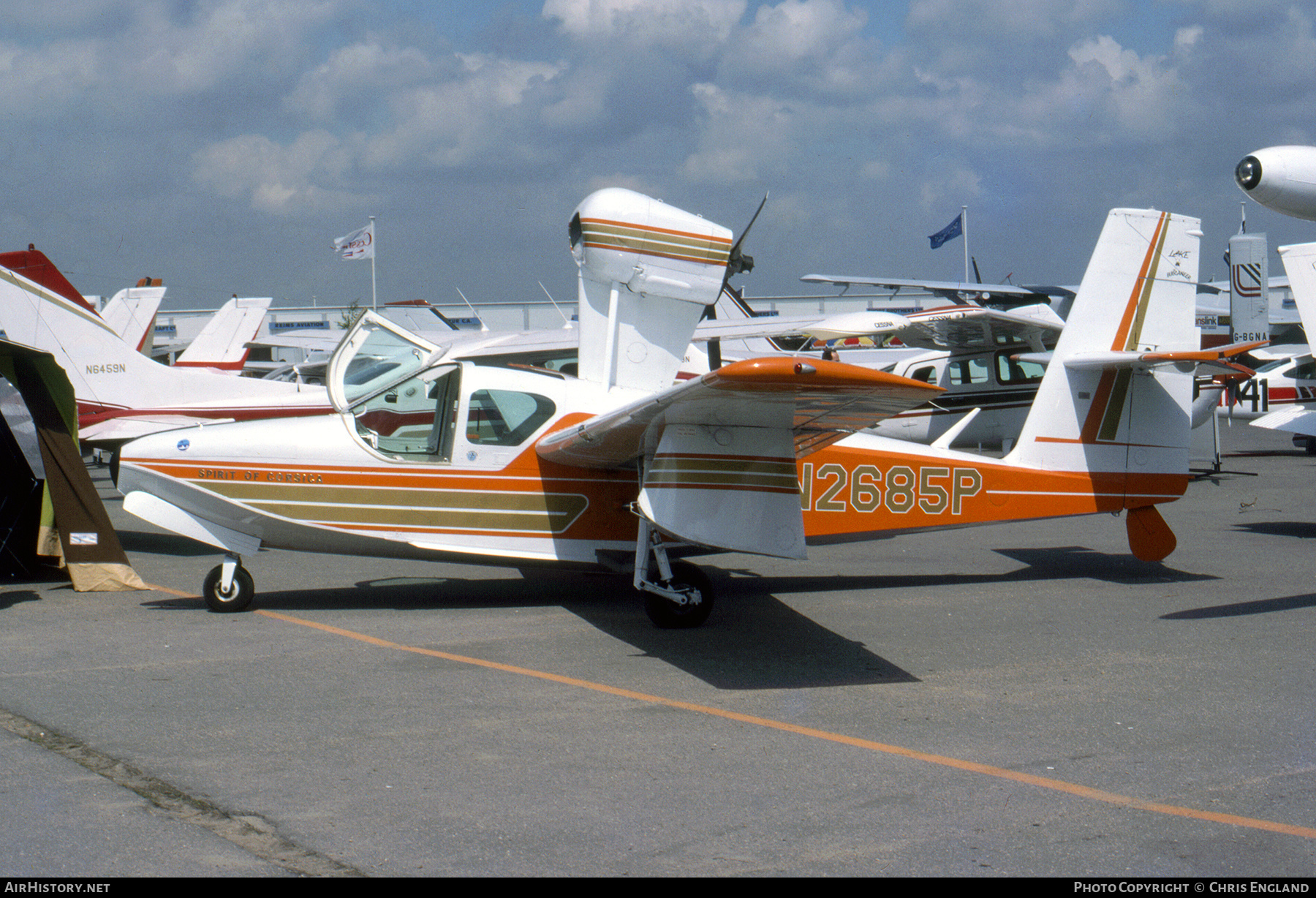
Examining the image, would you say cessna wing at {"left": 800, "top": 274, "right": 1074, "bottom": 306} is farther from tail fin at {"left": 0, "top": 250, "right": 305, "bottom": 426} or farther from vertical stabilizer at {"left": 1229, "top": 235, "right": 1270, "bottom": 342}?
tail fin at {"left": 0, "top": 250, "right": 305, "bottom": 426}

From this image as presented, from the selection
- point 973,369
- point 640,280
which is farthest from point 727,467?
point 973,369

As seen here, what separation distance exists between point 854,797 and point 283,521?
5155 millimetres

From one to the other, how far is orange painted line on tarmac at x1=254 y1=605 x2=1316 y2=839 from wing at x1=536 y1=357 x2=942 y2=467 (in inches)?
61.7

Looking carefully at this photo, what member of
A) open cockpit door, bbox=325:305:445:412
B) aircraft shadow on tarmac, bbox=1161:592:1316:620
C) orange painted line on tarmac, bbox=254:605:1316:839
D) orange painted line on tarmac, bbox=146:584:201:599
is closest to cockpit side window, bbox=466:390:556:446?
open cockpit door, bbox=325:305:445:412

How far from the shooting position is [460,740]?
16.1 feet

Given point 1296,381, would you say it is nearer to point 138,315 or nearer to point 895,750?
point 895,750

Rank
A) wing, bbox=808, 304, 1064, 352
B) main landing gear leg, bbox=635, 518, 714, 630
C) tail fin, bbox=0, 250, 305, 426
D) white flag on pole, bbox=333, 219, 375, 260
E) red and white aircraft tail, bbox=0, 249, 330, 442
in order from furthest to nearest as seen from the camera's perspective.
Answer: white flag on pole, bbox=333, 219, 375, 260, wing, bbox=808, 304, 1064, 352, tail fin, bbox=0, 250, 305, 426, red and white aircraft tail, bbox=0, 249, 330, 442, main landing gear leg, bbox=635, 518, 714, 630

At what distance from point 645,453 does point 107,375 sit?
29.8ft

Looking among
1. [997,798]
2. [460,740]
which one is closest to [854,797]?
[997,798]

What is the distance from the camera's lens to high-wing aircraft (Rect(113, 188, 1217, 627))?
660 cm

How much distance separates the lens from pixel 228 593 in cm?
791

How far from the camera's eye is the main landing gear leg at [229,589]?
7.91 meters

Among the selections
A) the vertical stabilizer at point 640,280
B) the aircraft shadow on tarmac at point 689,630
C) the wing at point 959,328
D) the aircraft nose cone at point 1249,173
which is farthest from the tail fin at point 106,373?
the aircraft nose cone at point 1249,173

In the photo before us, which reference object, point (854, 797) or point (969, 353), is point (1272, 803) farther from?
point (969, 353)
